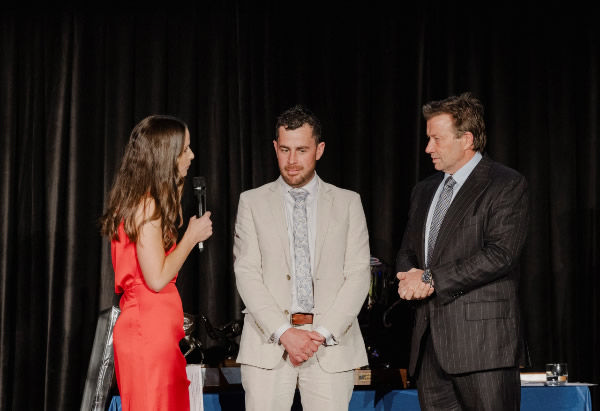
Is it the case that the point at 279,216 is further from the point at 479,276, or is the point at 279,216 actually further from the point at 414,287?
the point at 479,276

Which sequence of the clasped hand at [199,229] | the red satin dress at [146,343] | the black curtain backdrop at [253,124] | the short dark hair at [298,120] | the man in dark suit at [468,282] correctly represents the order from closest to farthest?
1. the red satin dress at [146,343]
2. the clasped hand at [199,229]
3. the man in dark suit at [468,282]
4. the short dark hair at [298,120]
5. the black curtain backdrop at [253,124]

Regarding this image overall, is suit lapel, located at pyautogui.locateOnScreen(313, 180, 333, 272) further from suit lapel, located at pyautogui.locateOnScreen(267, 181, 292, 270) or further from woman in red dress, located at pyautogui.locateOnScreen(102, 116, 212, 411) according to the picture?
woman in red dress, located at pyautogui.locateOnScreen(102, 116, 212, 411)

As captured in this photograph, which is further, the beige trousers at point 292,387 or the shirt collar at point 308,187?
the shirt collar at point 308,187

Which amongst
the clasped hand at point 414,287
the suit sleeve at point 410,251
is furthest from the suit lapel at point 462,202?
the suit sleeve at point 410,251

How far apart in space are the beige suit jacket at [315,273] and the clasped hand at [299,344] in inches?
2.5

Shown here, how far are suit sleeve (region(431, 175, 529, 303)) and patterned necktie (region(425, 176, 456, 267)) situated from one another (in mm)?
130

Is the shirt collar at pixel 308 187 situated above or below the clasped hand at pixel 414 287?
above

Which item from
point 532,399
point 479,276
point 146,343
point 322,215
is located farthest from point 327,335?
point 532,399

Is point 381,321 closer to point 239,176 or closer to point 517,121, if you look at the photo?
point 239,176

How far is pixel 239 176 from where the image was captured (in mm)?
4742

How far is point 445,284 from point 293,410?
1233 mm

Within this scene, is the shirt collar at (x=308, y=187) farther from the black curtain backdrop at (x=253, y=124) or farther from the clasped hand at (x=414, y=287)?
the black curtain backdrop at (x=253, y=124)

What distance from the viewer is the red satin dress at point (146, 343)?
2.54 m

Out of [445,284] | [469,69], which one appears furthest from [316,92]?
[445,284]
